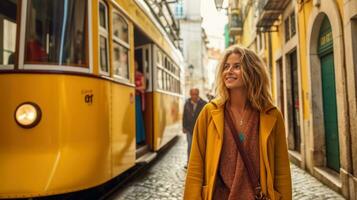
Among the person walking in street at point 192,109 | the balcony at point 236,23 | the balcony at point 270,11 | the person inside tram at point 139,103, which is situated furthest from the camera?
the balcony at point 236,23

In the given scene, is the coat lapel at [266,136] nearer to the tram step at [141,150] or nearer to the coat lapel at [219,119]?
the coat lapel at [219,119]

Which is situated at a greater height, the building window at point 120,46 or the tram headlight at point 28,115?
the building window at point 120,46

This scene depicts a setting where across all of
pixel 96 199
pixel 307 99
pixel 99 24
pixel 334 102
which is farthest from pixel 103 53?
pixel 307 99

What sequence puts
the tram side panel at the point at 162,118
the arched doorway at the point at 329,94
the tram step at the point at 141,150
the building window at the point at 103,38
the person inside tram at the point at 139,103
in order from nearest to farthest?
the building window at the point at 103,38 → the arched doorway at the point at 329,94 → the tram step at the point at 141,150 → the person inside tram at the point at 139,103 → the tram side panel at the point at 162,118

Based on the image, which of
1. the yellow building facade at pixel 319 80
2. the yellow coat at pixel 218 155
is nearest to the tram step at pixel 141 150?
the yellow building facade at pixel 319 80

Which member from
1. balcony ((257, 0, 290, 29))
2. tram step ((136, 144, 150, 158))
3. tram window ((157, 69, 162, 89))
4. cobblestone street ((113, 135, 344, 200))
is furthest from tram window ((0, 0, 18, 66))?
balcony ((257, 0, 290, 29))

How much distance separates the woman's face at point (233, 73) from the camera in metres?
2.42

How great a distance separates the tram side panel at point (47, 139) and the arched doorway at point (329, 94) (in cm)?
467

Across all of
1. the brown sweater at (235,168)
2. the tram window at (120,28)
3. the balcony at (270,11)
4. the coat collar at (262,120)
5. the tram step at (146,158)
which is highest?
the balcony at (270,11)

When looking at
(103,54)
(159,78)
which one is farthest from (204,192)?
(159,78)

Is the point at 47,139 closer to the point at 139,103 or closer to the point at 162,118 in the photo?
the point at 139,103

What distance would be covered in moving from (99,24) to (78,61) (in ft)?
2.28

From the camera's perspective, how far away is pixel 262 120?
2.34m

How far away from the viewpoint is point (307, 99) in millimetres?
8969
